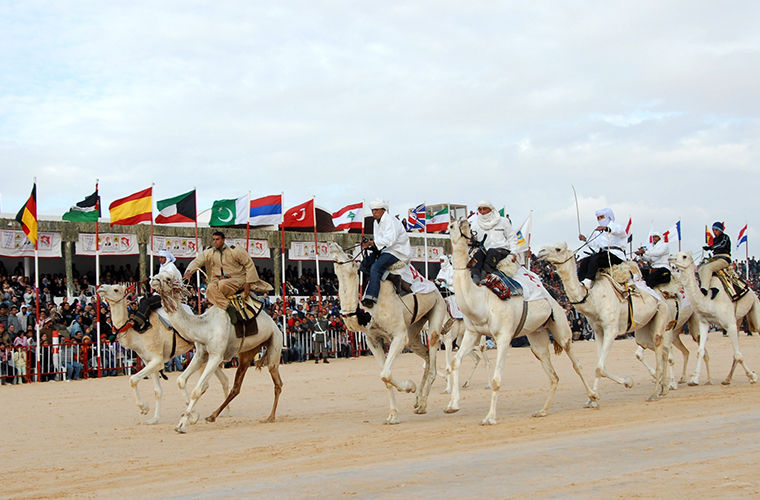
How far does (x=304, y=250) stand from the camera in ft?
139

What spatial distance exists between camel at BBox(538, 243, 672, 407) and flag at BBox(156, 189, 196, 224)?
17527 mm

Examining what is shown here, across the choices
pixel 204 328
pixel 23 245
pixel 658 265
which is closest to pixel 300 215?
pixel 23 245

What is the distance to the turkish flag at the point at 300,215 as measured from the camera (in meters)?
35.3

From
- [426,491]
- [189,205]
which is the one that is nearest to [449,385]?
[426,491]

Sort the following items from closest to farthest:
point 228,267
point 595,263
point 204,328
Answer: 1. point 204,328
2. point 228,267
3. point 595,263

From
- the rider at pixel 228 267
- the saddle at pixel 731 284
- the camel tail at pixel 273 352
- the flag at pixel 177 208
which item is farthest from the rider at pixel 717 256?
the flag at pixel 177 208

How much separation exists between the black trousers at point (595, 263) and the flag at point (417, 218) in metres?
21.0

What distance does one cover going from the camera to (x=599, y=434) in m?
10.9

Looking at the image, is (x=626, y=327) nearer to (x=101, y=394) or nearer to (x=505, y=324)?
(x=505, y=324)

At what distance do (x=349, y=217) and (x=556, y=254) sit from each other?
821 inches

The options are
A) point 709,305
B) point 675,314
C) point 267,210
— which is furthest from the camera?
point 267,210

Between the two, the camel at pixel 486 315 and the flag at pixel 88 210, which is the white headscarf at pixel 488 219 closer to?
the camel at pixel 486 315

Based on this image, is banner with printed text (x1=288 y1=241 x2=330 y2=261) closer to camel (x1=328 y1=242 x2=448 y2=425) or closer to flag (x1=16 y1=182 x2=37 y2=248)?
flag (x1=16 y1=182 x2=37 y2=248)

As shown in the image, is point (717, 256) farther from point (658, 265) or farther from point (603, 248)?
point (603, 248)
